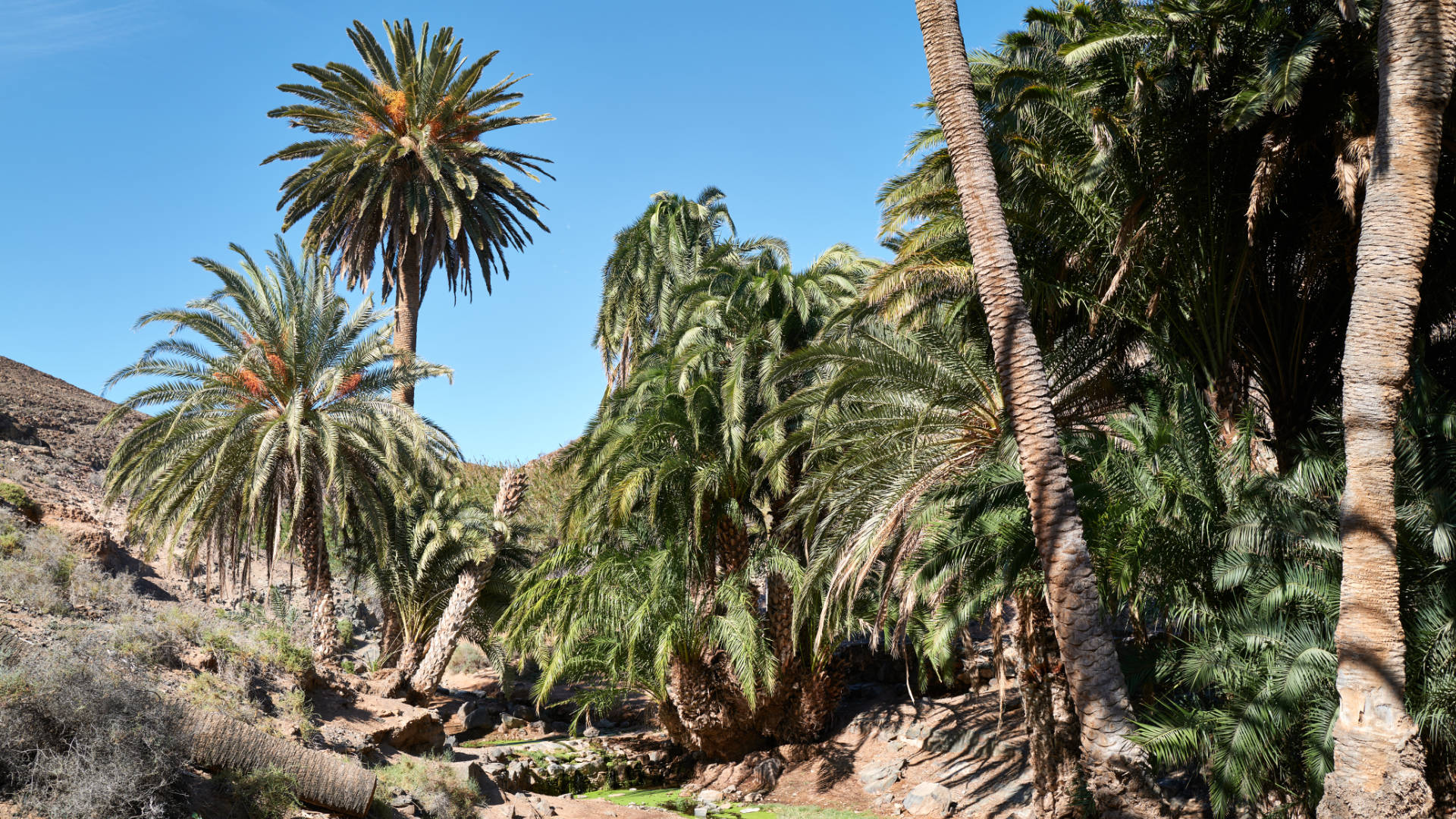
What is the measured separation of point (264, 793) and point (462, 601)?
13178 mm

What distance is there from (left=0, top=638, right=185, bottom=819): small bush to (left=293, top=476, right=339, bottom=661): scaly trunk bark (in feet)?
34.0

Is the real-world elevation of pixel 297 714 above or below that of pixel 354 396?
below

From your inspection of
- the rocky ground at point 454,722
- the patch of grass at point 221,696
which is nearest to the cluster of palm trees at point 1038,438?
the rocky ground at point 454,722

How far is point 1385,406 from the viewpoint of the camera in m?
7.58

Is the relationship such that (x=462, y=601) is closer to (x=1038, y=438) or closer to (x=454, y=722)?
(x=454, y=722)

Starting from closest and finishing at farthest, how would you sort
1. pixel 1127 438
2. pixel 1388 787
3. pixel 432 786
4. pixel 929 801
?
pixel 1388 787 → pixel 1127 438 → pixel 432 786 → pixel 929 801

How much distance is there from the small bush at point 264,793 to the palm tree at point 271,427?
30.0 ft

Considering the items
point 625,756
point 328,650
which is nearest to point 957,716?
point 625,756

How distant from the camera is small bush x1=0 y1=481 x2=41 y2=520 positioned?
15.2 meters

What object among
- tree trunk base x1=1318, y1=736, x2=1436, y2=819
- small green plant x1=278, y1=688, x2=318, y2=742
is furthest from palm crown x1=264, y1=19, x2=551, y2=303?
tree trunk base x1=1318, y1=736, x2=1436, y2=819

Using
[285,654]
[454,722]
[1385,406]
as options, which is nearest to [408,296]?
[454,722]

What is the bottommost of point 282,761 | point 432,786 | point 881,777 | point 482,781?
point 881,777

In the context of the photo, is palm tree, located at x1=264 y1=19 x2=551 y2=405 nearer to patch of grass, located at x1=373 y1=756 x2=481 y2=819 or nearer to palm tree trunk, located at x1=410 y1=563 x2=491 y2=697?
palm tree trunk, located at x1=410 y1=563 x2=491 y2=697

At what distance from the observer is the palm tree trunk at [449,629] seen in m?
20.4
